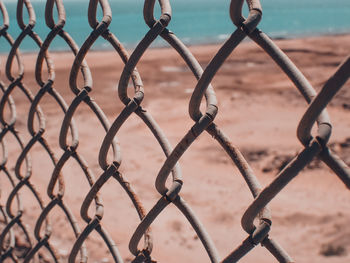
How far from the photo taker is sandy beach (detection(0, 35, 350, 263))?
3.63 meters

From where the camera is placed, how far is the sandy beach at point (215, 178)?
3635 millimetres

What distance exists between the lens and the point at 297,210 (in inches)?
168

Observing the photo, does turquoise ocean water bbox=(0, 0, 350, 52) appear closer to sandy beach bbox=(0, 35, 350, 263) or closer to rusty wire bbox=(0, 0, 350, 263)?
sandy beach bbox=(0, 35, 350, 263)

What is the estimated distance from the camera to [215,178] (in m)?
5.27

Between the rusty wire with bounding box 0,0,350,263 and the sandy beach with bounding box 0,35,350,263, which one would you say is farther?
the sandy beach with bounding box 0,35,350,263

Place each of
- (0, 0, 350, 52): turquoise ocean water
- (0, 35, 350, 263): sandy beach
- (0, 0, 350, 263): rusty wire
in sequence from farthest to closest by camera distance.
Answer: (0, 0, 350, 52): turquoise ocean water → (0, 35, 350, 263): sandy beach → (0, 0, 350, 263): rusty wire

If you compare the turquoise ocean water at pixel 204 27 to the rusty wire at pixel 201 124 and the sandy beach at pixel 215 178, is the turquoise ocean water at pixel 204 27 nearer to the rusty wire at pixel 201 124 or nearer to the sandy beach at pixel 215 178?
the sandy beach at pixel 215 178

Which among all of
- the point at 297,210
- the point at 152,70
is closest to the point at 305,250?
the point at 297,210

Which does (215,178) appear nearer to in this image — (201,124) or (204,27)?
(201,124)

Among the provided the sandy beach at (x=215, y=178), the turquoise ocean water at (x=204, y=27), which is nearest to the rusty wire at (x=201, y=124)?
the sandy beach at (x=215, y=178)

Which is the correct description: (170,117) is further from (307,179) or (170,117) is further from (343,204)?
(343,204)

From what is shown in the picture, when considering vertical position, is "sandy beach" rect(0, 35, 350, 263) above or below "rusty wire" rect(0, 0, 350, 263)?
below

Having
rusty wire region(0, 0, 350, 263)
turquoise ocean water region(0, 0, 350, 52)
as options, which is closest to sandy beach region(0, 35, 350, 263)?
rusty wire region(0, 0, 350, 263)

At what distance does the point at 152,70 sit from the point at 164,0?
13087 mm
